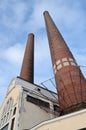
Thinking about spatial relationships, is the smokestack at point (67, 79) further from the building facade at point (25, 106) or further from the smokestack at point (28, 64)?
the smokestack at point (28, 64)

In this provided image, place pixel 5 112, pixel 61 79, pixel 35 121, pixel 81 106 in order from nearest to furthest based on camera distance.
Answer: pixel 81 106, pixel 35 121, pixel 61 79, pixel 5 112

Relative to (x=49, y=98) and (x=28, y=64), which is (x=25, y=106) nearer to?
(x=49, y=98)

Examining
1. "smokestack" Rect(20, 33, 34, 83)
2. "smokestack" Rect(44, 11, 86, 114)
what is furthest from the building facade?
"smokestack" Rect(20, 33, 34, 83)

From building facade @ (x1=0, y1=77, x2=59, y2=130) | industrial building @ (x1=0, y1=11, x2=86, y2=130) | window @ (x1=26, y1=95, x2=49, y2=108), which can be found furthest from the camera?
window @ (x1=26, y1=95, x2=49, y2=108)

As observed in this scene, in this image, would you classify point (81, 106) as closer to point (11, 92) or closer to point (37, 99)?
point (37, 99)

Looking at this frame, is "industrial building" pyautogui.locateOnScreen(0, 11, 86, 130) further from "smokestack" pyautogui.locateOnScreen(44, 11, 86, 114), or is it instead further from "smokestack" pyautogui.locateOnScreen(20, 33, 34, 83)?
"smokestack" pyautogui.locateOnScreen(20, 33, 34, 83)

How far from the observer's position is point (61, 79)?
45.5 feet

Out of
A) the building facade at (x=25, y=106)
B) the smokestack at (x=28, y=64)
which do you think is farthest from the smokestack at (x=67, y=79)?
the smokestack at (x=28, y=64)

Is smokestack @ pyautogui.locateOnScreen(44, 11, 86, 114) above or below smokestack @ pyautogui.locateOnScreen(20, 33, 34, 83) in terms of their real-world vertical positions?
below

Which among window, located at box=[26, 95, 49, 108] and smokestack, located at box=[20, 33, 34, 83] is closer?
window, located at box=[26, 95, 49, 108]

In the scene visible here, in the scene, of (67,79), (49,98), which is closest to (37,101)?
(49,98)

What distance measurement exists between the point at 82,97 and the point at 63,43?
5247mm

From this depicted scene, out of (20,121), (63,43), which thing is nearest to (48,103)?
(20,121)

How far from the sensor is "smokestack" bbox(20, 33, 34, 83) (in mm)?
20870
